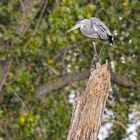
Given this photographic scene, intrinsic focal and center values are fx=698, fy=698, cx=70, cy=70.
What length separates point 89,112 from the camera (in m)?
4.62

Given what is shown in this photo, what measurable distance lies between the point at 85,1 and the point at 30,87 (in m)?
1.52

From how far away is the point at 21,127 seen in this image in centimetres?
818

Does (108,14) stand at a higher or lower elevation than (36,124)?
higher

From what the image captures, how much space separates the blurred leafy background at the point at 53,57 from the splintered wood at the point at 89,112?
2.95m

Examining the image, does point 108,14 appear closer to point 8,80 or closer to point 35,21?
point 35,21

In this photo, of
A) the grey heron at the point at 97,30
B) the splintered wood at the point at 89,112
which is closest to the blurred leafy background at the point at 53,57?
the grey heron at the point at 97,30

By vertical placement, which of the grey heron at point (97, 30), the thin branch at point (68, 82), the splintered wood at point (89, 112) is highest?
the grey heron at point (97, 30)

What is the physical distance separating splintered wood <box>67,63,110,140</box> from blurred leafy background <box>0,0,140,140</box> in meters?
2.95

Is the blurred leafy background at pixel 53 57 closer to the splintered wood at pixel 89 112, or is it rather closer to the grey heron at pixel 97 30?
the grey heron at pixel 97 30

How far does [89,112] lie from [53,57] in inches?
212

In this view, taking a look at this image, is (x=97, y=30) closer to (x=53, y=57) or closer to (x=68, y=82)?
(x=68, y=82)

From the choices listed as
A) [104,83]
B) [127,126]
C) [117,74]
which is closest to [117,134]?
[127,126]

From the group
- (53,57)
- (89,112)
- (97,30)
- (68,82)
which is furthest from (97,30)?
(53,57)

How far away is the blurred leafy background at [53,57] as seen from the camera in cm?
820
